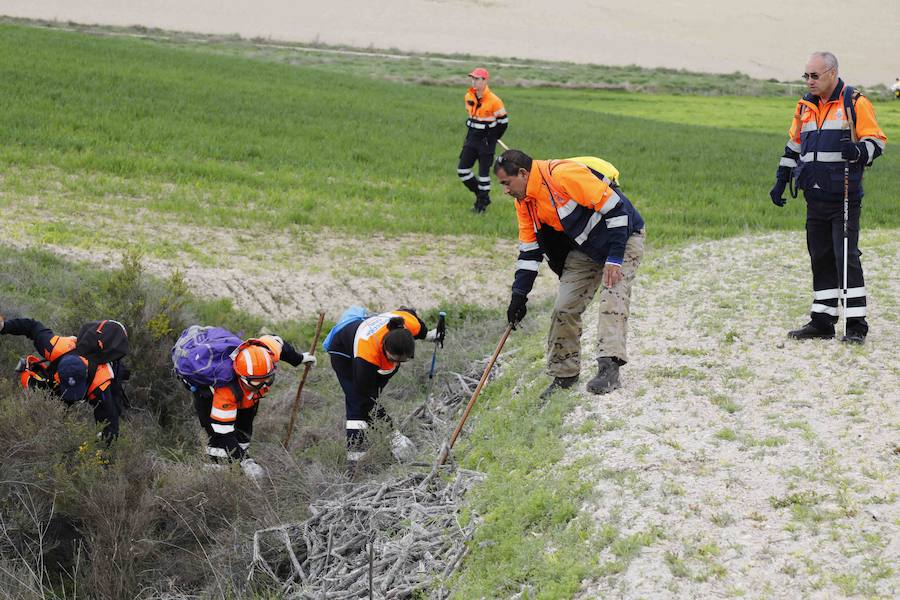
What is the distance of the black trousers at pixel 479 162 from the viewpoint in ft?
49.4

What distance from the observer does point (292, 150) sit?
18484 mm

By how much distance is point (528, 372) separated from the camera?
8781 mm

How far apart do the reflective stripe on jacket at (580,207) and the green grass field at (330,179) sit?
Result: 1204 mm

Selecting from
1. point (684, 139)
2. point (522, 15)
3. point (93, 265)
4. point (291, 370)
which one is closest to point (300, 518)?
point (291, 370)

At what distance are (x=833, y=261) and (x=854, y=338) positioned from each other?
2.19 feet

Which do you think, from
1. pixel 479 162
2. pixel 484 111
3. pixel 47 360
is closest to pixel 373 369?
pixel 47 360

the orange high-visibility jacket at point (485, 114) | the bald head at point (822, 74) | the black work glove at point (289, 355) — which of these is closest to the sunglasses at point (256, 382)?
the black work glove at point (289, 355)

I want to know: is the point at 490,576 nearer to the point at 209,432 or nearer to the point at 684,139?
the point at 209,432

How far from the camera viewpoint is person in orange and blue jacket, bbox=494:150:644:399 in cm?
710

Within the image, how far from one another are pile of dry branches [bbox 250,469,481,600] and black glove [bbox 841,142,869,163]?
3.79 meters

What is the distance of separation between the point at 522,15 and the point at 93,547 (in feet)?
218

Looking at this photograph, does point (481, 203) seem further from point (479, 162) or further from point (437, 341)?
point (437, 341)

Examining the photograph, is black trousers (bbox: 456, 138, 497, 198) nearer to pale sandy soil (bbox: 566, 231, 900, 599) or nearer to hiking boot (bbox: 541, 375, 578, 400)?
pale sandy soil (bbox: 566, 231, 900, 599)

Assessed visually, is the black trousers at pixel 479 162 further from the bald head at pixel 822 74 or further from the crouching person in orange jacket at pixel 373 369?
the bald head at pixel 822 74
